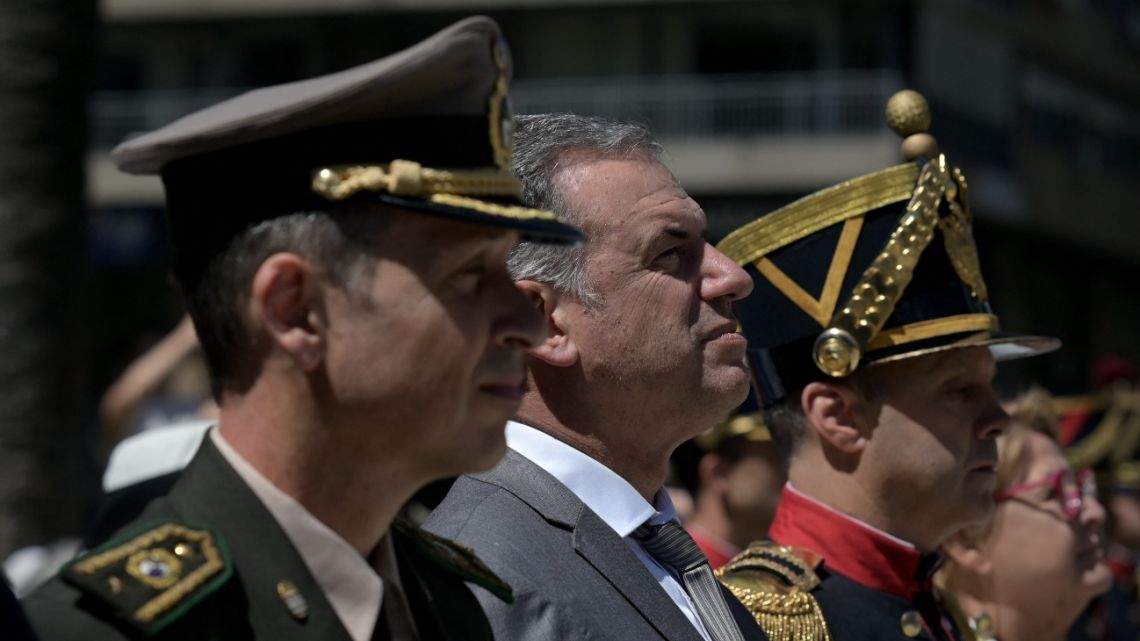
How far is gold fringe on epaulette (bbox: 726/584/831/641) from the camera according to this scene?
4.12 m

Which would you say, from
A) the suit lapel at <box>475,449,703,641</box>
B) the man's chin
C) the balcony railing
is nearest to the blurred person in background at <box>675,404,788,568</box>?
the suit lapel at <box>475,449,703,641</box>

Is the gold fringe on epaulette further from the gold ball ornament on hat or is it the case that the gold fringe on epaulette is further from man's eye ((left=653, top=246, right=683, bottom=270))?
the gold ball ornament on hat

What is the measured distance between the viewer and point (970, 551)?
561cm

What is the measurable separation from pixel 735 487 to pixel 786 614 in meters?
2.70

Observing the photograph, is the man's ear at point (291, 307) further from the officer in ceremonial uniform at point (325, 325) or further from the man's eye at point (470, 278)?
the man's eye at point (470, 278)

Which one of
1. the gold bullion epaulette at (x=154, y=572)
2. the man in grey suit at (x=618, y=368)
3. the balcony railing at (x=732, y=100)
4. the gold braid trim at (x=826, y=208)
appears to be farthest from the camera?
the balcony railing at (x=732, y=100)

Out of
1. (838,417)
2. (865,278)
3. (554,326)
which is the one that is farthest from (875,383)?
(554,326)

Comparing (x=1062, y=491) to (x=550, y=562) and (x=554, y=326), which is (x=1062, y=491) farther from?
(x=550, y=562)

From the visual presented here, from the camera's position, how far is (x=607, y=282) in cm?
369

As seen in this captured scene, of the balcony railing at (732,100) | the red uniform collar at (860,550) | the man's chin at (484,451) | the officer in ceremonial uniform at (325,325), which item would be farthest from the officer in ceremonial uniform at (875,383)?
the balcony railing at (732,100)

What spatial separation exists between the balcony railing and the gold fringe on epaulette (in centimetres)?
2152

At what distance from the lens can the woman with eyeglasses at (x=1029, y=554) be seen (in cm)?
550

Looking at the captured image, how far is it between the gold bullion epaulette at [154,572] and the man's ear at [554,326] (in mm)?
1332

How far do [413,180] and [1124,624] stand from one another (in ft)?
22.3
